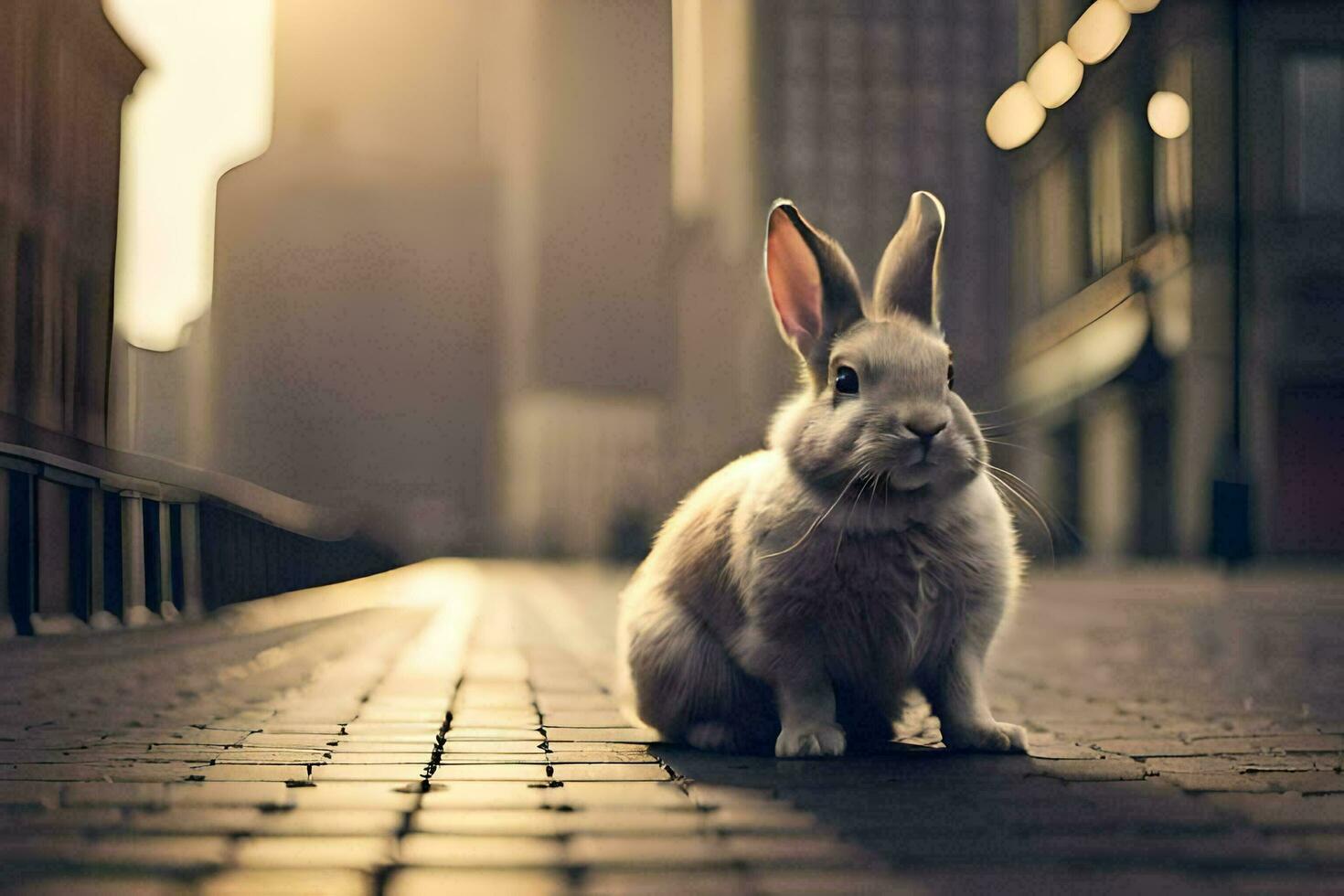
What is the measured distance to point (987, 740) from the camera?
3.85 m

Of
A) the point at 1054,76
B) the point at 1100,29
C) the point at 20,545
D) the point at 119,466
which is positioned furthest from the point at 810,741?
Answer: the point at 1100,29

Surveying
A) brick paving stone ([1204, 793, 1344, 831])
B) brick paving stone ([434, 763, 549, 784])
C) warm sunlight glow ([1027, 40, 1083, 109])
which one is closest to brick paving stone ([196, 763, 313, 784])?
brick paving stone ([434, 763, 549, 784])

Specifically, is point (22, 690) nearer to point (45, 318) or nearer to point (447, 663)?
point (45, 318)

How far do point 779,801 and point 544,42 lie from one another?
407ft

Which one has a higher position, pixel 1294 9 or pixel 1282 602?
pixel 1294 9

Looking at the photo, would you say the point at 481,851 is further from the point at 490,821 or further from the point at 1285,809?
the point at 1285,809

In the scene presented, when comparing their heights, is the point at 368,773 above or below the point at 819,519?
below

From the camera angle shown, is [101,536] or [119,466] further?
[119,466]

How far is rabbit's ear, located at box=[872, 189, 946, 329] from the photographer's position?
3717mm

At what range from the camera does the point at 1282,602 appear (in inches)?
545

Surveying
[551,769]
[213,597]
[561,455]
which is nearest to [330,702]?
[551,769]

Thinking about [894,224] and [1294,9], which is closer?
[1294,9]

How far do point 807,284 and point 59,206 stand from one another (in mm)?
4762

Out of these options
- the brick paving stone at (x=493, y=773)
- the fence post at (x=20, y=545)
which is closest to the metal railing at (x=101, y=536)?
the fence post at (x=20, y=545)
